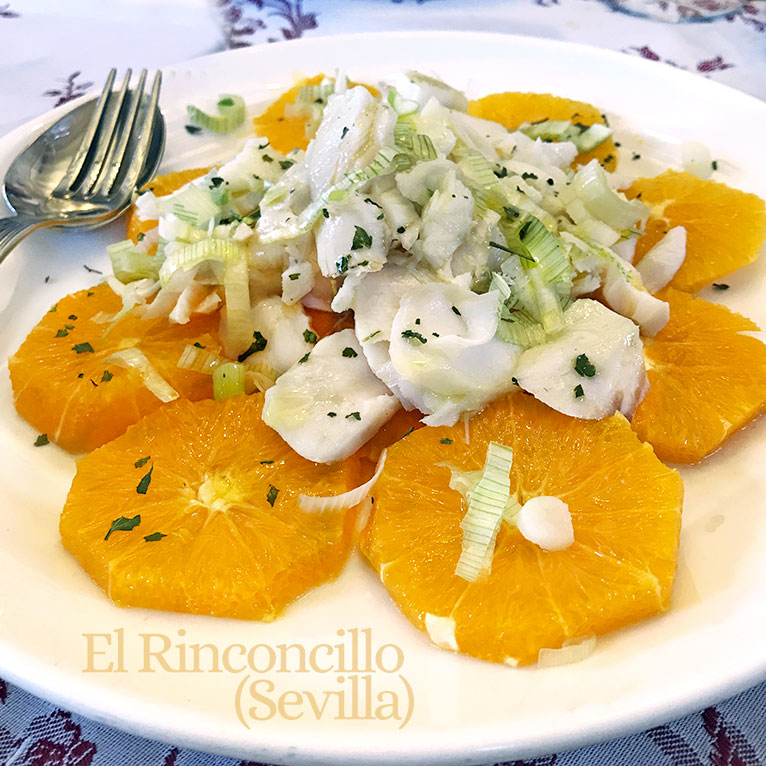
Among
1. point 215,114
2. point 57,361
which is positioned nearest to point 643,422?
point 57,361

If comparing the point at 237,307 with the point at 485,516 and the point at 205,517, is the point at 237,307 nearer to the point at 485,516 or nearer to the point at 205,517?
the point at 205,517

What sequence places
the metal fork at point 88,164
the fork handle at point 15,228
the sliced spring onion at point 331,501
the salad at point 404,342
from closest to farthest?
the salad at point 404,342 → the sliced spring onion at point 331,501 → the fork handle at point 15,228 → the metal fork at point 88,164

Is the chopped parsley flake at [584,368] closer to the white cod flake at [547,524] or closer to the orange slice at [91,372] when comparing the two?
the white cod flake at [547,524]

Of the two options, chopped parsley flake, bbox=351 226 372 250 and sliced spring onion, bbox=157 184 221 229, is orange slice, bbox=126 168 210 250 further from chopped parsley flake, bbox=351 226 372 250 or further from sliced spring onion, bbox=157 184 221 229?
chopped parsley flake, bbox=351 226 372 250

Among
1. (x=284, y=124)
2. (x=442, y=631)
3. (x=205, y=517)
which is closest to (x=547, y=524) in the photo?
(x=442, y=631)

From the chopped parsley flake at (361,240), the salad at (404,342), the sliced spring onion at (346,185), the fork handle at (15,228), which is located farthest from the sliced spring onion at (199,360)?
the fork handle at (15,228)

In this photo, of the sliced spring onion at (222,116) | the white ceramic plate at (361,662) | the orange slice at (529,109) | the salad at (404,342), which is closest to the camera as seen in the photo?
the white ceramic plate at (361,662)

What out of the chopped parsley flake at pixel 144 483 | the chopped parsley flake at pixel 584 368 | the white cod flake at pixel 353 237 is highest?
the white cod flake at pixel 353 237

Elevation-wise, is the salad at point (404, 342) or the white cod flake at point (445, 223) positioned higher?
the white cod flake at point (445, 223)
